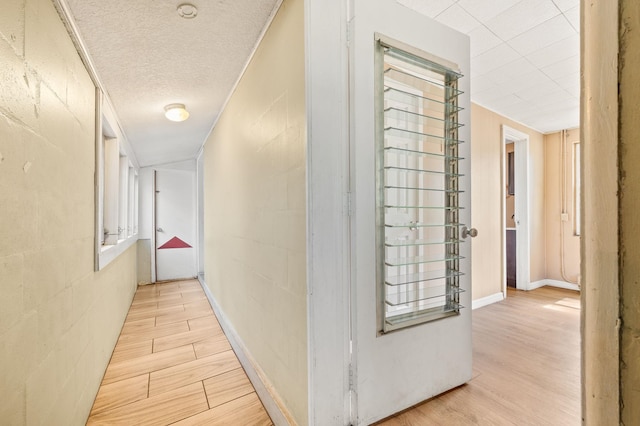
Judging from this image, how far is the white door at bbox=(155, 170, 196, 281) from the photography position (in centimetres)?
471

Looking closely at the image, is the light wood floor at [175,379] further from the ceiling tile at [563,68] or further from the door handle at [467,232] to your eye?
the ceiling tile at [563,68]

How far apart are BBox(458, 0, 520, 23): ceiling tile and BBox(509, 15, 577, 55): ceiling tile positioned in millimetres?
373

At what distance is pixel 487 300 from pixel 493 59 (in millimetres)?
2480

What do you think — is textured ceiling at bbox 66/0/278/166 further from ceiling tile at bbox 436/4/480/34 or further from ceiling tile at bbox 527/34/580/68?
ceiling tile at bbox 527/34/580/68

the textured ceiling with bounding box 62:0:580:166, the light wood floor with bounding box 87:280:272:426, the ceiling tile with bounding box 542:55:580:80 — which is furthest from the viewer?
the ceiling tile with bounding box 542:55:580:80

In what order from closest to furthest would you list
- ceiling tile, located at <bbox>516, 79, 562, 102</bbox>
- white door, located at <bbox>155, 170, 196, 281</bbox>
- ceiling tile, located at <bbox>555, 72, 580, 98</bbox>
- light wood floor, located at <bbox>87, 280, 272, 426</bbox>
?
1. light wood floor, located at <bbox>87, 280, 272, 426</bbox>
2. ceiling tile, located at <bbox>555, 72, 580, 98</bbox>
3. ceiling tile, located at <bbox>516, 79, 562, 102</bbox>
4. white door, located at <bbox>155, 170, 196, 281</bbox>

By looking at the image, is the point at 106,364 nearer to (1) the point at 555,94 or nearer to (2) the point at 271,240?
(2) the point at 271,240

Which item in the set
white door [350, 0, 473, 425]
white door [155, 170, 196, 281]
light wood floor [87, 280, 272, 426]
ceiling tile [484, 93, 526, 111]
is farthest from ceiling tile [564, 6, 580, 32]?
white door [155, 170, 196, 281]

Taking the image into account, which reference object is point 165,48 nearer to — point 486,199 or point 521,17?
point 521,17

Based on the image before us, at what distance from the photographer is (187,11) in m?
1.37

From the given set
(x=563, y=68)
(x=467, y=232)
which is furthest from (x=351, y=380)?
(x=563, y=68)

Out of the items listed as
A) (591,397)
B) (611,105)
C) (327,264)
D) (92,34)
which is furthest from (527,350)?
(92,34)

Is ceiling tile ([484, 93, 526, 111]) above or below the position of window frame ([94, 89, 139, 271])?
above

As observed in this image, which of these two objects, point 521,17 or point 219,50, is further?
point 521,17
